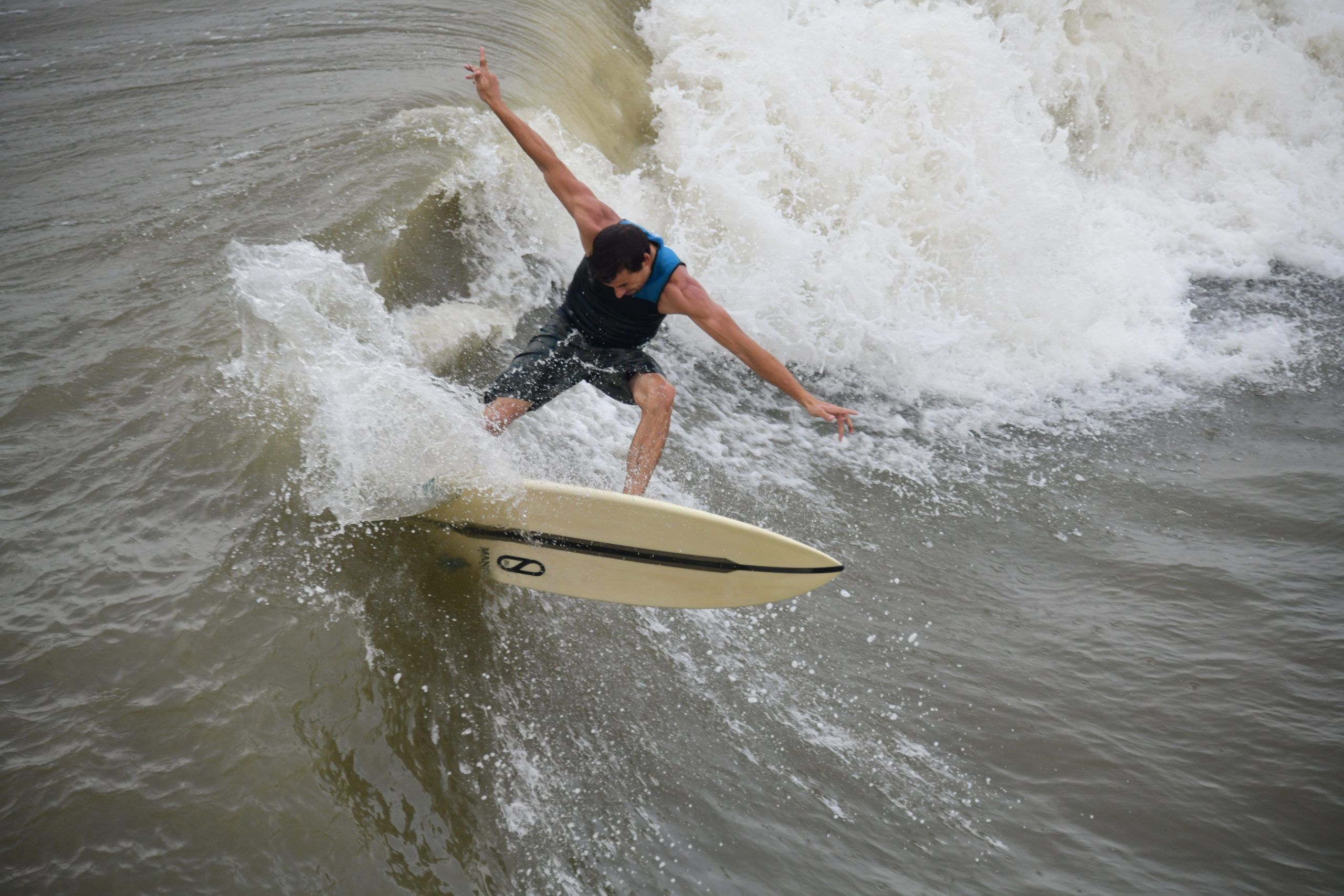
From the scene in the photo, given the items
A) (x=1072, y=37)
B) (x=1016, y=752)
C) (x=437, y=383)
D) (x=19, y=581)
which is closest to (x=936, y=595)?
(x=1016, y=752)

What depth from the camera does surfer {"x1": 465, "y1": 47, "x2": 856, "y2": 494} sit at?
353 cm

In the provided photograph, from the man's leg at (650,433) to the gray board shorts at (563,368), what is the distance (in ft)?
0.48

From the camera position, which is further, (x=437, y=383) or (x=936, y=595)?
(x=936, y=595)

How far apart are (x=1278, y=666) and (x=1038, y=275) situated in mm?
4316

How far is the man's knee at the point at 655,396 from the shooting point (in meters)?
3.77

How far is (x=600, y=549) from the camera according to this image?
11.6 ft

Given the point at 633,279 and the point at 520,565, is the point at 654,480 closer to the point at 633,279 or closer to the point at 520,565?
the point at 520,565

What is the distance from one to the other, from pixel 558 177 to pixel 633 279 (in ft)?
2.25

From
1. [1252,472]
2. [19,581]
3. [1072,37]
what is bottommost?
[19,581]

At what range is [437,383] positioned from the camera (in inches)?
149

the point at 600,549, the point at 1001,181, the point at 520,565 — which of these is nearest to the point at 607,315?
the point at 600,549

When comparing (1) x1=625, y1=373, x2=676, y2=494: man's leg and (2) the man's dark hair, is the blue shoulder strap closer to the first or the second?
(2) the man's dark hair

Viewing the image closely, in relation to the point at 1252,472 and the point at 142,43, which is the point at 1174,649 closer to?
the point at 1252,472

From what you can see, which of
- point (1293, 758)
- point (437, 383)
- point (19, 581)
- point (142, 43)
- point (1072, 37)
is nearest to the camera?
point (19, 581)
